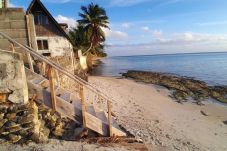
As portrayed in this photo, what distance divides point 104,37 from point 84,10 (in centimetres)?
558

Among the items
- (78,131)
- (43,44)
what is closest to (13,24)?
(78,131)

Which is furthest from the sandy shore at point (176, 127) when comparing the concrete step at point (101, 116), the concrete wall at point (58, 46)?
the concrete wall at point (58, 46)

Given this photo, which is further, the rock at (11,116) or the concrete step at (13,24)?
the concrete step at (13,24)

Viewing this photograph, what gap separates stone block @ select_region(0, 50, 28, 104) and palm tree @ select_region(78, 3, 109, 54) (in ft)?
97.5

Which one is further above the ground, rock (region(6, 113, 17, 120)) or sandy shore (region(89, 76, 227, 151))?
rock (region(6, 113, 17, 120))

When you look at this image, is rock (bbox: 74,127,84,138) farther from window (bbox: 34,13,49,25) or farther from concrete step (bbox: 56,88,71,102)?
window (bbox: 34,13,49,25)

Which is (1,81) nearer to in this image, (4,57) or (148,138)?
(4,57)

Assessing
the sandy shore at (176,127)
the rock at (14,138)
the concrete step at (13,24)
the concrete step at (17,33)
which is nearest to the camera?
the rock at (14,138)

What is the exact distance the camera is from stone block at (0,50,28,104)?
5.26 meters

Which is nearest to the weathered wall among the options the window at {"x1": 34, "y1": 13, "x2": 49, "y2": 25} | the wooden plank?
the wooden plank

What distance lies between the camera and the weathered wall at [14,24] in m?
8.59

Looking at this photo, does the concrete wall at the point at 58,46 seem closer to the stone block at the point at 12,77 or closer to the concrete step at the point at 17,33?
the concrete step at the point at 17,33

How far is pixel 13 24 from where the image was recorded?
8742mm

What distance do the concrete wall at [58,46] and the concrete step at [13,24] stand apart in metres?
12.7
